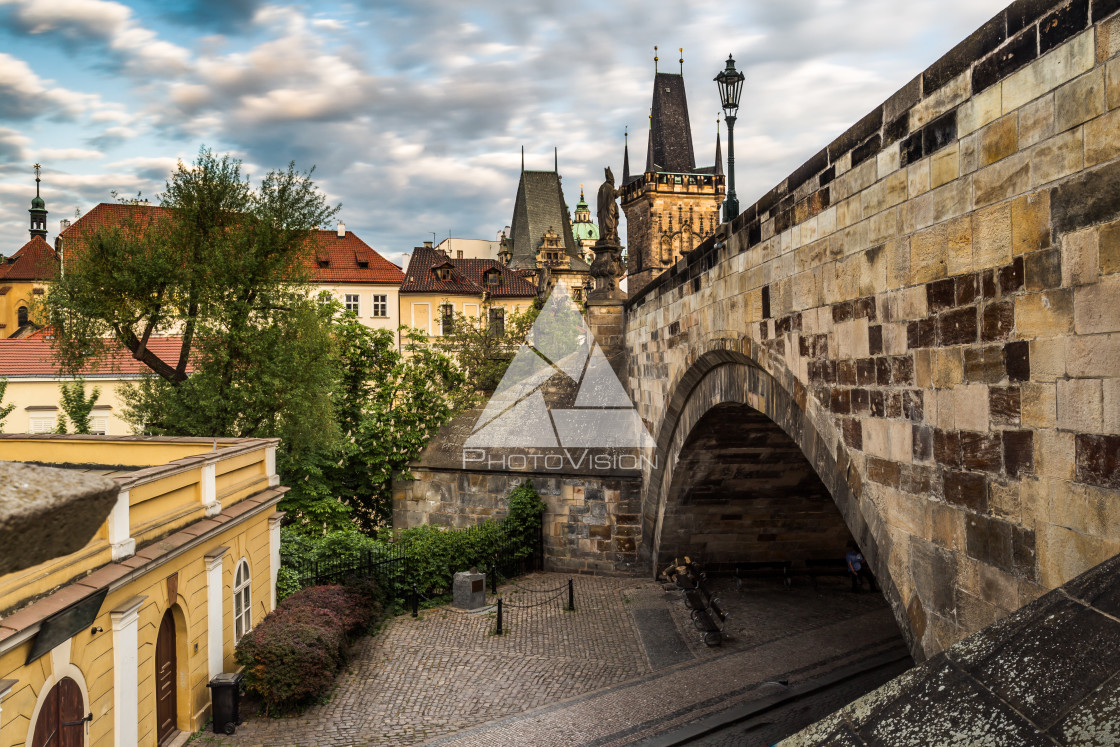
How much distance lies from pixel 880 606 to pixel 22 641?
1348 centimetres

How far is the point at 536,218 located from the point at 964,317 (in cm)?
7209

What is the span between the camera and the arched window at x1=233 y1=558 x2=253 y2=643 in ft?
37.2

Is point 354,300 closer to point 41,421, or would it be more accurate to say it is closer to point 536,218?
point 41,421

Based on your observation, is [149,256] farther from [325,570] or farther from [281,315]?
[325,570]

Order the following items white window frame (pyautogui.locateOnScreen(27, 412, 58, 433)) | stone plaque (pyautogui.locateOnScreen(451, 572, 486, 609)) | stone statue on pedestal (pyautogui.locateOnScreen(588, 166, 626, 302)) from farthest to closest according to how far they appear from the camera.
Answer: white window frame (pyautogui.locateOnScreen(27, 412, 58, 433))
stone statue on pedestal (pyautogui.locateOnScreen(588, 166, 626, 302))
stone plaque (pyautogui.locateOnScreen(451, 572, 486, 609))

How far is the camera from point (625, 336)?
18312mm

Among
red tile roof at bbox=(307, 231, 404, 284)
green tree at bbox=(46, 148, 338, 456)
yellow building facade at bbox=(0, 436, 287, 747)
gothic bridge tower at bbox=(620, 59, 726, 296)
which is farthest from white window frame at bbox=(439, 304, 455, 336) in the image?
yellow building facade at bbox=(0, 436, 287, 747)

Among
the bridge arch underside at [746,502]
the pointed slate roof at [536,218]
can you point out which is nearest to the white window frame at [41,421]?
the bridge arch underside at [746,502]

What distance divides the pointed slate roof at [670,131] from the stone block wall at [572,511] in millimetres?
44595

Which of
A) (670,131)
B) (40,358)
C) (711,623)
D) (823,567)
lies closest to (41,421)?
(40,358)

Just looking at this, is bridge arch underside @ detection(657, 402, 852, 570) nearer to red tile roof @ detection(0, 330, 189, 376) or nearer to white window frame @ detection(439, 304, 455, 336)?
red tile roof @ detection(0, 330, 189, 376)

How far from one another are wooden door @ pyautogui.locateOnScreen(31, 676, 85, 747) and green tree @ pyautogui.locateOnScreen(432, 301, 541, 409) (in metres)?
20.4

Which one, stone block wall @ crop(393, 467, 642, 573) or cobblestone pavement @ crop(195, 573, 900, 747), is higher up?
stone block wall @ crop(393, 467, 642, 573)

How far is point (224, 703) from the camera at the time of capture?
10.1 m
